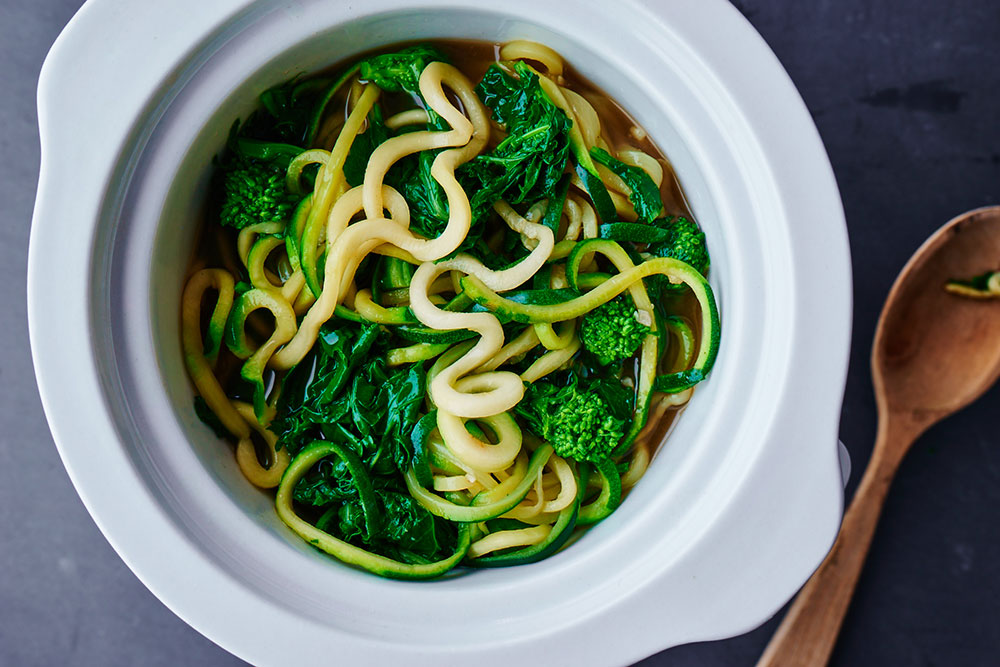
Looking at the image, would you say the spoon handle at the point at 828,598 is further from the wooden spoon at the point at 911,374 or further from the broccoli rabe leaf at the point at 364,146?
the broccoli rabe leaf at the point at 364,146

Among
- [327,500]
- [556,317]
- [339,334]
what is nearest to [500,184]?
[556,317]

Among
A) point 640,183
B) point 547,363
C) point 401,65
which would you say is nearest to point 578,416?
point 547,363

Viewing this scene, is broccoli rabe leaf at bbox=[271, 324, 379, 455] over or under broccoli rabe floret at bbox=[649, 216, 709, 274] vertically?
over

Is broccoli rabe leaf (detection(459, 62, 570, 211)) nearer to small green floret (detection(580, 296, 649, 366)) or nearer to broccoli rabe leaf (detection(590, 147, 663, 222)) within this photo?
broccoli rabe leaf (detection(590, 147, 663, 222))

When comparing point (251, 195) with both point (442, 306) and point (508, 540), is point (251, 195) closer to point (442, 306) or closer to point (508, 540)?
point (442, 306)

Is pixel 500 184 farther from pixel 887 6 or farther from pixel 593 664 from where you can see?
pixel 887 6

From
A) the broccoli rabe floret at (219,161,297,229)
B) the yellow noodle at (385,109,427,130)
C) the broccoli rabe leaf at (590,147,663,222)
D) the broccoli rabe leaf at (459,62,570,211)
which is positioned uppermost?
the broccoli rabe floret at (219,161,297,229)

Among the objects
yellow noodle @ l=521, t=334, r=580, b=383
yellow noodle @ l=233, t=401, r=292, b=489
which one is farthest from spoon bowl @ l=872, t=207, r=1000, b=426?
yellow noodle @ l=233, t=401, r=292, b=489

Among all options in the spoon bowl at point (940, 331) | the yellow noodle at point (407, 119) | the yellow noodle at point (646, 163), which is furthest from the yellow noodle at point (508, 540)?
the spoon bowl at point (940, 331)
